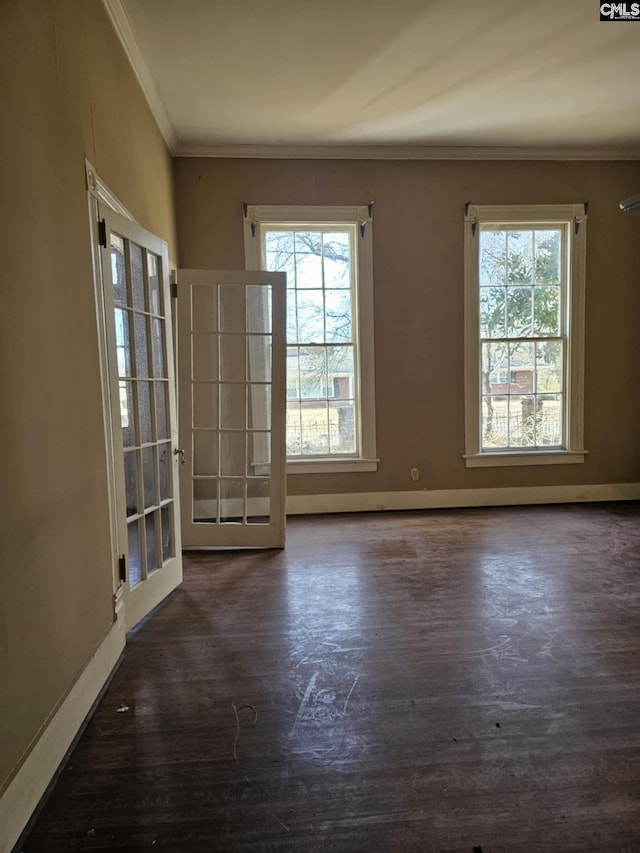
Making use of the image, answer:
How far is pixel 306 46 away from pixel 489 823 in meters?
3.74

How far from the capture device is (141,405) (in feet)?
8.59

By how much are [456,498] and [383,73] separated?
345 centimetres

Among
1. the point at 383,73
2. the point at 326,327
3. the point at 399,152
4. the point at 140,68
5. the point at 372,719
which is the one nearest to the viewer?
the point at 372,719

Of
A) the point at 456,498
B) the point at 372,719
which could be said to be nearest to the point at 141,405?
the point at 372,719

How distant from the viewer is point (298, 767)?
1.53 meters

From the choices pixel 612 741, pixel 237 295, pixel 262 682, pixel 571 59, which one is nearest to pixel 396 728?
pixel 262 682

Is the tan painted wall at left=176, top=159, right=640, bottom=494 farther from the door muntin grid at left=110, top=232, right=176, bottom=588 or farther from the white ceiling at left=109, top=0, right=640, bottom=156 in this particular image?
the door muntin grid at left=110, top=232, right=176, bottom=588

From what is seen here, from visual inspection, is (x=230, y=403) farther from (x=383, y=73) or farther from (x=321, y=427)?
(x=383, y=73)

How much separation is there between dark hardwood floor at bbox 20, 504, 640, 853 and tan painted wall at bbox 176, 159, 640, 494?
5.03 feet

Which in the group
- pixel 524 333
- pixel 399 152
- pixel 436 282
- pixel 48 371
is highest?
pixel 399 152

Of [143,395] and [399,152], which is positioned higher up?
[399,152]

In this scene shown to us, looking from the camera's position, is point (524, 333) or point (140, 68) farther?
point (524, 333)

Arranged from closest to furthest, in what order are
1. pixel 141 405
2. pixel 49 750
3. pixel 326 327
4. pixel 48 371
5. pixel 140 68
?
pixel 49 750 < pixel 48 371 < pixel 141 405 < pixel 140 68 < pixel 326 327

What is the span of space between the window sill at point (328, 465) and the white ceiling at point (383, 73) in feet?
9.10
